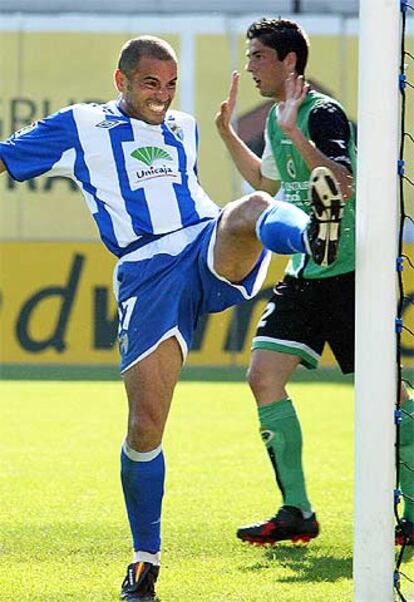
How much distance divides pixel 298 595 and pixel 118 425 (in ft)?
17.3

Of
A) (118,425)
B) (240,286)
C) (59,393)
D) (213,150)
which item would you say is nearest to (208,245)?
(240,286)

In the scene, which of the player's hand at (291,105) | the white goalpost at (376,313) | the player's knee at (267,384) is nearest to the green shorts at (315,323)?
the player's knee at (267,384)

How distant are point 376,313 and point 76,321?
11.2 m

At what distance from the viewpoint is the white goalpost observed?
14.2 feet

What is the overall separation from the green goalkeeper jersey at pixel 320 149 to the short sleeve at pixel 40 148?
3.39 ft

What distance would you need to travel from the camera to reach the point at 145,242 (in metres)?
5.24

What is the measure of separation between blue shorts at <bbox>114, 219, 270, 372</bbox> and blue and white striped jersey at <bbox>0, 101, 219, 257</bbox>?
0.07 meters

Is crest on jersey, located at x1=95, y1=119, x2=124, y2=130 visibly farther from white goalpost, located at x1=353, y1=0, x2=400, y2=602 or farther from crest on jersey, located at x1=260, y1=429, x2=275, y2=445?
crest on jersey, located at x1=260, y1=429, x2=275, y2=445

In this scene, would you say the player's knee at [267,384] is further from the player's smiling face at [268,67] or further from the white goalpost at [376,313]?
the white goalpost at [376,313]

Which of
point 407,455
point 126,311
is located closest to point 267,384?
point 407,455

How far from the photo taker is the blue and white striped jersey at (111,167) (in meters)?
5.18

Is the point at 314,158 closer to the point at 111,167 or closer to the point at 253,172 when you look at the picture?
the point at 111,167

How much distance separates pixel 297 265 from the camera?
20.9 feet

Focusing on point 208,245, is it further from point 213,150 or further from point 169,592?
point 213,150
